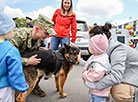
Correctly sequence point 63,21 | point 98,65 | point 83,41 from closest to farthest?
point 98,65
point 63,21
point 83,41

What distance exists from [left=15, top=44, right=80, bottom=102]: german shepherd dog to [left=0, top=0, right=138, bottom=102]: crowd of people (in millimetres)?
191

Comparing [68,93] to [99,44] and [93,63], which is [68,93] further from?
[99,44]

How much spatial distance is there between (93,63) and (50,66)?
1165 mm

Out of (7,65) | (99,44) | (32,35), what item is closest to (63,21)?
(32,35)

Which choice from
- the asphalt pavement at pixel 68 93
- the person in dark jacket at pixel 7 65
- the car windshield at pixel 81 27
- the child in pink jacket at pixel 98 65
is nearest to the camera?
the person in dark jacket at pixel 7 65

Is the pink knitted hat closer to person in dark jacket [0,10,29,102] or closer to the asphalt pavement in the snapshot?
person in dark jacket [0,10,29,102]

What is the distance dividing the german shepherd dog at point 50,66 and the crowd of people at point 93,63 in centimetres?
19

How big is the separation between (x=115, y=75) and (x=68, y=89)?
213 centimetres

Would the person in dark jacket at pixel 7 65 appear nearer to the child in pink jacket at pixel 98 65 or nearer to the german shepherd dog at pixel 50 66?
the german shepherd dog at pixel 50 66

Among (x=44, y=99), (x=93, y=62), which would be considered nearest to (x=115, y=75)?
(x=93, y=62)

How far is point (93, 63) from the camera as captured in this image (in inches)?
71.1

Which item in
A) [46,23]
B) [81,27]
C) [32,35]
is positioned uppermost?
[81,27]

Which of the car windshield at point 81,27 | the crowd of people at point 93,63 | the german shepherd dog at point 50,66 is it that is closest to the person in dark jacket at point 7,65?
the crowd of people at point 93,63

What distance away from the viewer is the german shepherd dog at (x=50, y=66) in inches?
95.3
